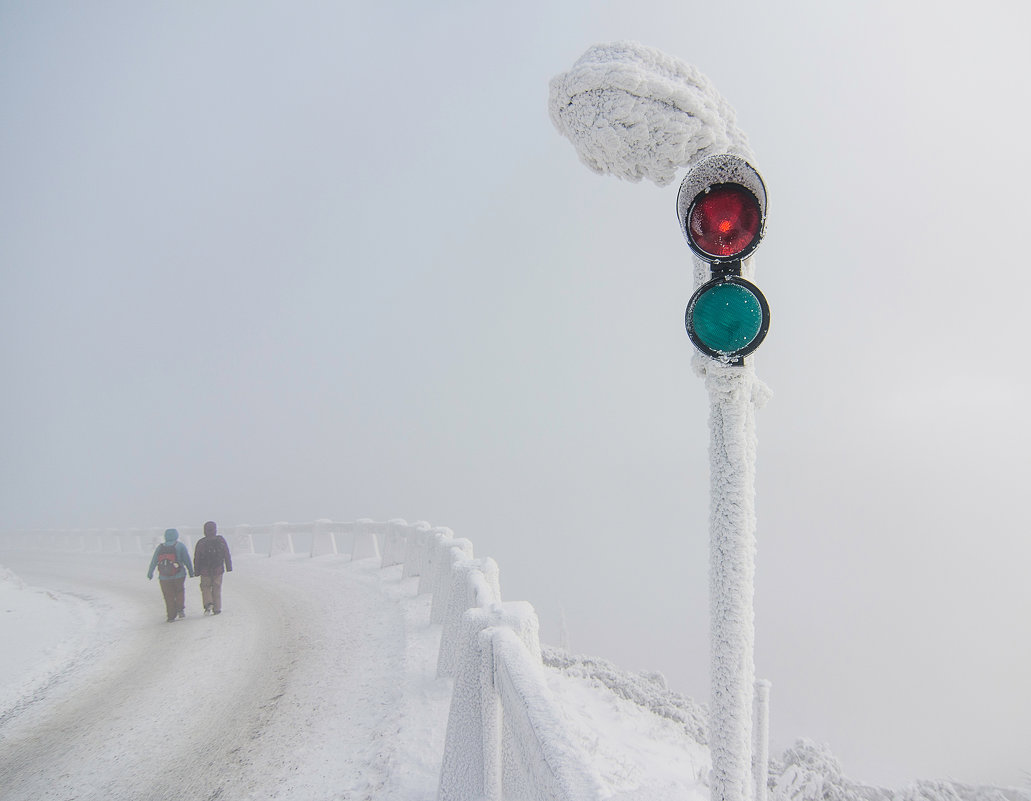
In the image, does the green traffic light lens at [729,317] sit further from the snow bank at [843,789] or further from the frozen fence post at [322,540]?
the frozen fence post at [322,540]

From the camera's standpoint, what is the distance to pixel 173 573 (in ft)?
31.4

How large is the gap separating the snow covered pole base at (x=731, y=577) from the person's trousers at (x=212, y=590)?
9.97m

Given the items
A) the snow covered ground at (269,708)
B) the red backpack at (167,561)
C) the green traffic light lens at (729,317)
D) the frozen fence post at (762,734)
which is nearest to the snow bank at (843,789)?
the snow covered ground at (269,708)

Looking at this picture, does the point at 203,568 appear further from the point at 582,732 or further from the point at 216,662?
the point at 582,732

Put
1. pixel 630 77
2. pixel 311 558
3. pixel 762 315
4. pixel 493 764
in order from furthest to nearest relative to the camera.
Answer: pixel 311 558 → pixel 493 764 → pixel 630 77 → pixel 762 315

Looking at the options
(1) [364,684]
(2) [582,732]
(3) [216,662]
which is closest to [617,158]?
(2) [582,732]

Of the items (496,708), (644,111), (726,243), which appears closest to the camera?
(726,243)

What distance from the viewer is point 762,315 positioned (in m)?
1.90

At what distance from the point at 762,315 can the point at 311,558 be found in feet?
49.5

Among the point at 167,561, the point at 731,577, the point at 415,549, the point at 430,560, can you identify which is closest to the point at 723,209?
the point at 731,577

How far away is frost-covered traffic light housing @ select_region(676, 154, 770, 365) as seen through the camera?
1854mm

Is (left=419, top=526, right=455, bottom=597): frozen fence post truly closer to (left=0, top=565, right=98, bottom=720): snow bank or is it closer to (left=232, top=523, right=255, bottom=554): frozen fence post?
(left=0, top=565, right=98, bottom=720): snow bank

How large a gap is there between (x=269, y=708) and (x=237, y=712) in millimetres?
321

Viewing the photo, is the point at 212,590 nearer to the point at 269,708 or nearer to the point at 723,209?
the point at 269,708
